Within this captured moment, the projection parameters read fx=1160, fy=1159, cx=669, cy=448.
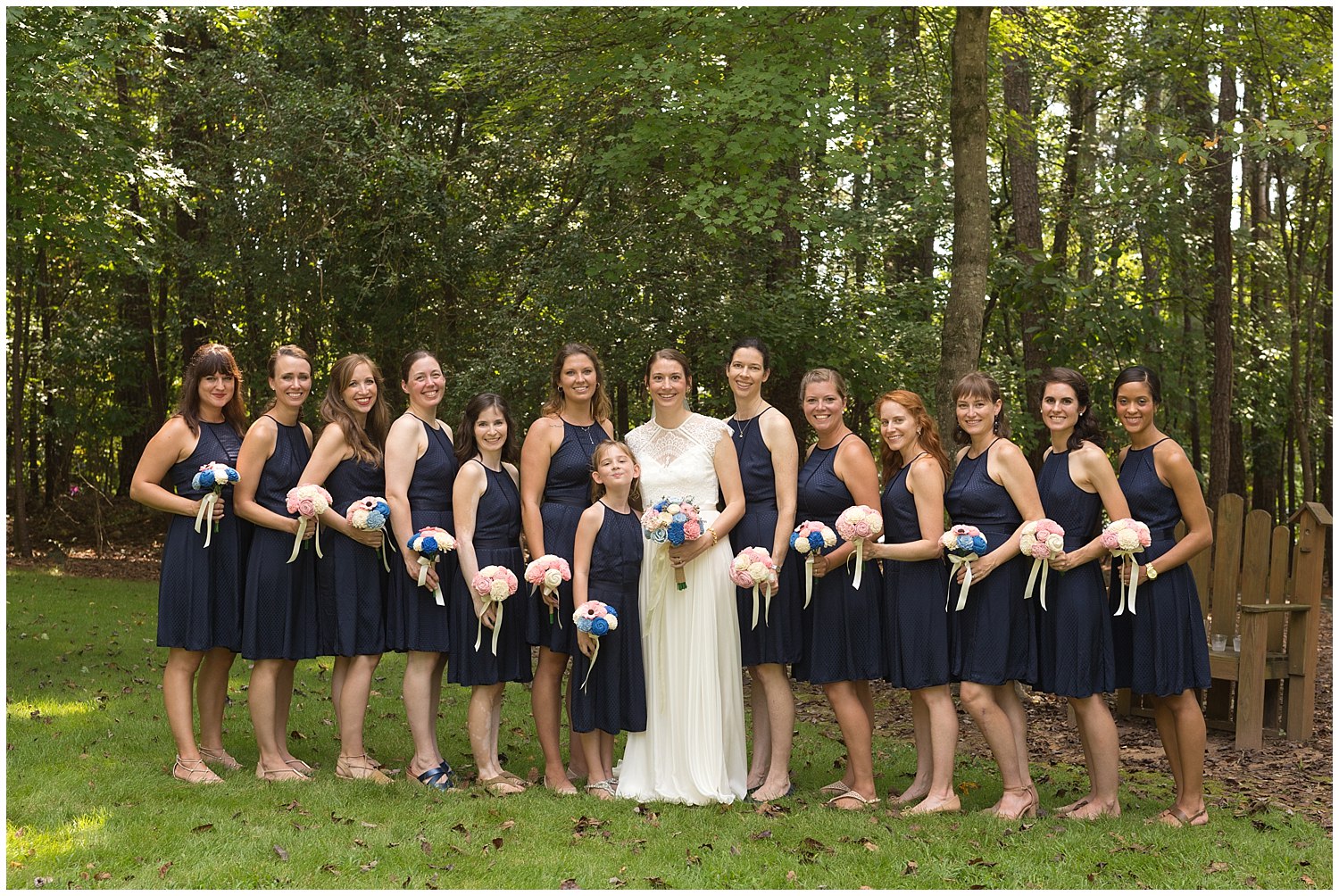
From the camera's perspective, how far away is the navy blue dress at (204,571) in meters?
6.42

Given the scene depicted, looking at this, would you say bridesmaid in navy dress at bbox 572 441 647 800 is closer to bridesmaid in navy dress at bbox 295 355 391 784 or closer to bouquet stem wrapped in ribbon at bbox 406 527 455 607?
bouquet stem wrapped in ribbon at bbox 406 527 455 607

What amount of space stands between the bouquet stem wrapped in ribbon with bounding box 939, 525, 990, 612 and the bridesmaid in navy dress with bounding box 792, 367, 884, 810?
0.49m

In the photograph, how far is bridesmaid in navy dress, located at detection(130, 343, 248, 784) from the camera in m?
6.41

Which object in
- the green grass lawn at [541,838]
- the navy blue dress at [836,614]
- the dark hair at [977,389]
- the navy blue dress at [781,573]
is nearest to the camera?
the green grass lawn at [541,838]

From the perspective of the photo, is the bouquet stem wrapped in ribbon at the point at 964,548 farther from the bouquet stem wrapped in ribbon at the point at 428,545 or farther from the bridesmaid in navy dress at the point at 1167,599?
the bouquet stem wrapped in ribbon at the point at 428,545

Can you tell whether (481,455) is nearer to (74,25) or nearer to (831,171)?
(831,171)

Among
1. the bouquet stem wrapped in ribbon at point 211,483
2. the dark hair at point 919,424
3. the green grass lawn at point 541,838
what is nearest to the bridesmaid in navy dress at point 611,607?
the green grass lawn at point 541,838

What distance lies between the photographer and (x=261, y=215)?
603 inches

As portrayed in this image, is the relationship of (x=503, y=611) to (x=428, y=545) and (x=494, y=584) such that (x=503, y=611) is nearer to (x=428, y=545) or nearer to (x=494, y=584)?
(x=494, y=584)

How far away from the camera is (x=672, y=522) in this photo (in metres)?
6.04

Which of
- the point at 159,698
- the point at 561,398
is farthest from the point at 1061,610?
the point at 159,698

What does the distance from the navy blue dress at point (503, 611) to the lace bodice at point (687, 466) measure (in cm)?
78

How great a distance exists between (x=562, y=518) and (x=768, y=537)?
115 cm

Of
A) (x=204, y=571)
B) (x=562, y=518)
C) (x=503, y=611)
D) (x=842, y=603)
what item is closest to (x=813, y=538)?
(x=842, y=603)
